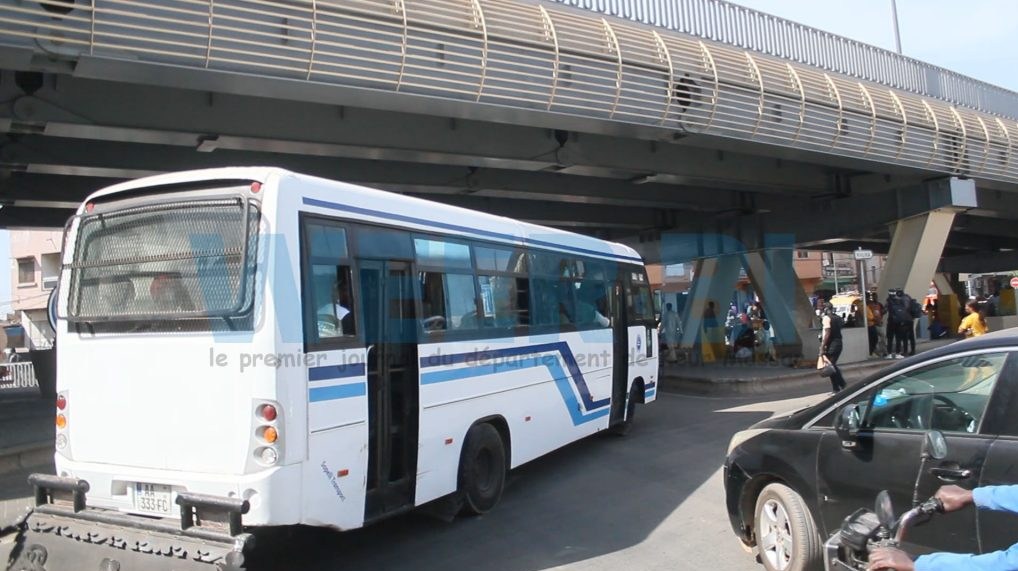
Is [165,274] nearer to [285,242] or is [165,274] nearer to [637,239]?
[285,242]

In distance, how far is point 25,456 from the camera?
9.23 m

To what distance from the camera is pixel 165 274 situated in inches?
214

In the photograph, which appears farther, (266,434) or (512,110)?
(512,110)

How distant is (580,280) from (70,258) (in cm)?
624

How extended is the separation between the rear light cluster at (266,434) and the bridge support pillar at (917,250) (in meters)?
20.1

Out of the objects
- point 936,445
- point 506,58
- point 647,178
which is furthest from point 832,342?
point 936,445

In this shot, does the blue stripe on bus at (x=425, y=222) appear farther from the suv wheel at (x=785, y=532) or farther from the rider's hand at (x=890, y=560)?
the rider's hand at (x=890, y=560)

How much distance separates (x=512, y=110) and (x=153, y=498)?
321 inches

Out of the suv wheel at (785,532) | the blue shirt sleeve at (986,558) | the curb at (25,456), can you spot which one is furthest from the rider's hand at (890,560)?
the curb at (25,456)

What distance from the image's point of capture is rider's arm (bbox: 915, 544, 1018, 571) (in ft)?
9.32

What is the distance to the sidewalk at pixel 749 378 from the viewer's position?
656 inches

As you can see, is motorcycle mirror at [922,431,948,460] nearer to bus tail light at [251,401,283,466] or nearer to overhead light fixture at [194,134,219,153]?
bus tail light at [251,401,283,466]

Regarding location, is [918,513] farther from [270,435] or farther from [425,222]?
[425,222]

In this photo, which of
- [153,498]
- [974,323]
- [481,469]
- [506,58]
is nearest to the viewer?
[153,498]
